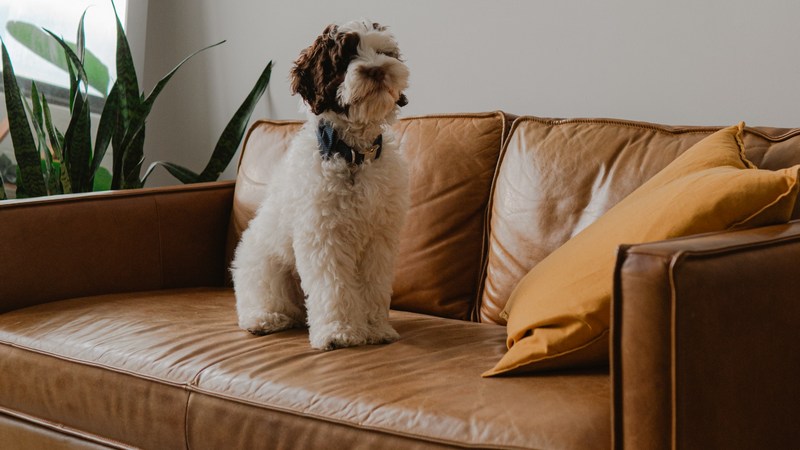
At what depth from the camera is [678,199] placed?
1583 millimetres

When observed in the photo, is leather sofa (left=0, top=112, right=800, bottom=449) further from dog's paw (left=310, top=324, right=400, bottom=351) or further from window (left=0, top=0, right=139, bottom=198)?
window (left=0, top=0, right=139, bottom=198)

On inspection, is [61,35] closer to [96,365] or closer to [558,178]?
[96,365]

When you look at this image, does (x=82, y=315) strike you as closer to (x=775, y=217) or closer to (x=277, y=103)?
(x=277, y=103)

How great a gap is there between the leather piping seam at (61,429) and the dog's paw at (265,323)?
0.41 m

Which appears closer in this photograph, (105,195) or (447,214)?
(447,214)

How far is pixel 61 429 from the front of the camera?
2062mm

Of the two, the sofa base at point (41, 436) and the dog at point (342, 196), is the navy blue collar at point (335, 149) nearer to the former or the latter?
the dog at point (342, 196)

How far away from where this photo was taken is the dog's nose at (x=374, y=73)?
6.28 ft

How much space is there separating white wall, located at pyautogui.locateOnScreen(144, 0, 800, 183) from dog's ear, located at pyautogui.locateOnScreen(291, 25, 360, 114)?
3.19 ft

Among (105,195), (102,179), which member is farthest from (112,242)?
(102,179)

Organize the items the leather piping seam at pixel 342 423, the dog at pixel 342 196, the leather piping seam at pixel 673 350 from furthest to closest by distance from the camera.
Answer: the dog at pixel 342 196, the leather piping seam at pixel 342 423, the leather piping seam at pixel 673 350

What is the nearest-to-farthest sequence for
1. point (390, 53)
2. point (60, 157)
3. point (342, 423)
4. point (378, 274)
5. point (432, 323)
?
1. point (342, 423)
2. point (390, 53)
3. point (378, 274)
4. point (432, 323)
5. point (60, 157)

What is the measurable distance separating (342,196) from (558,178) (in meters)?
0.58

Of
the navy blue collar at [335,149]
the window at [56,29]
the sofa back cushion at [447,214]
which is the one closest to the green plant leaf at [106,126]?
the window at [56,29]
